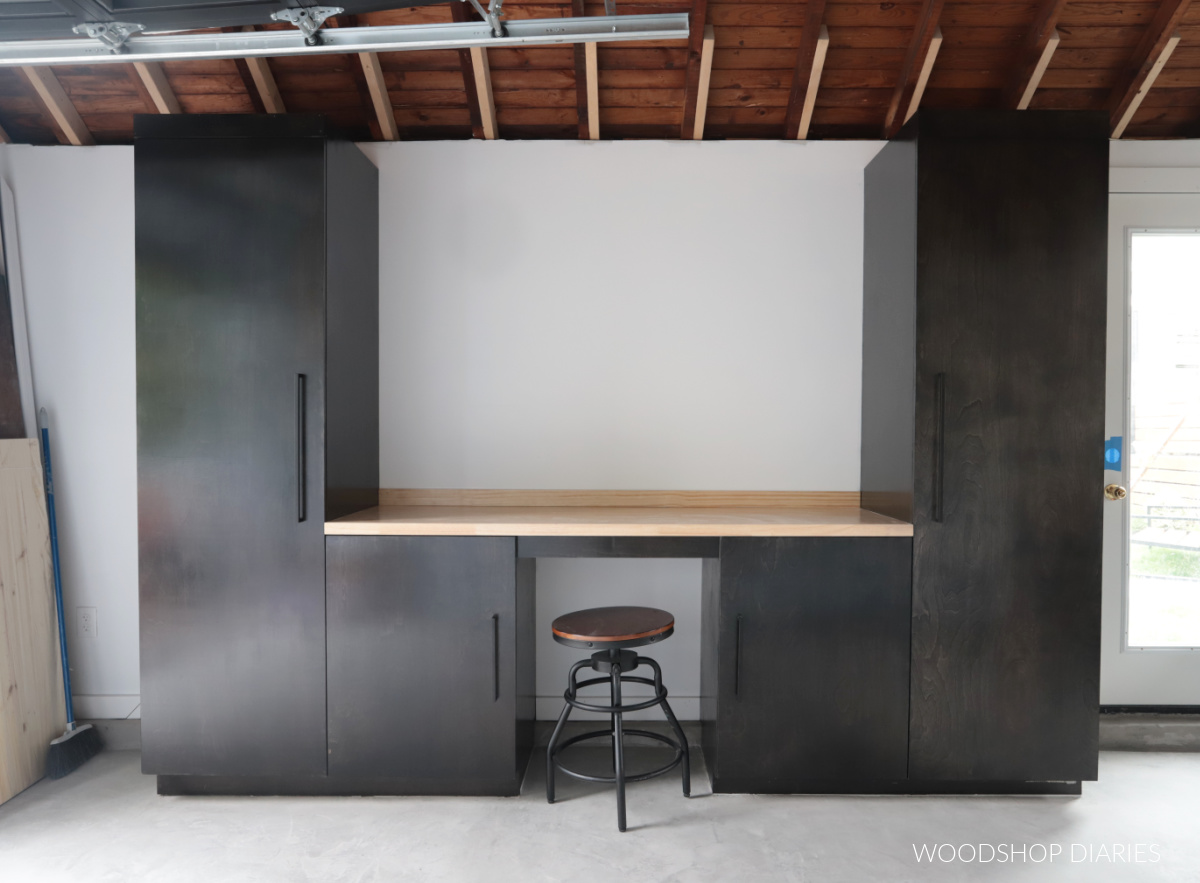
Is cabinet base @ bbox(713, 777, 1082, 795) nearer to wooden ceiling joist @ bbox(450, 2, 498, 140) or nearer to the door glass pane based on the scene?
the door glass pane

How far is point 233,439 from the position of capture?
2.72 meters

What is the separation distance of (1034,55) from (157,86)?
3529 mm

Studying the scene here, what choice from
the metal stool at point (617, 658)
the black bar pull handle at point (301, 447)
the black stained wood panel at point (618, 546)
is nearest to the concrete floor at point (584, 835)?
the metal stool at point (617, 658)

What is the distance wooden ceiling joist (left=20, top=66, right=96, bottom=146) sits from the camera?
3.08 meters

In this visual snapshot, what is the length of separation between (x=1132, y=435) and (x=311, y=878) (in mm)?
3676

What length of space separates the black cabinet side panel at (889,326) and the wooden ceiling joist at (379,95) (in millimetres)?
2075

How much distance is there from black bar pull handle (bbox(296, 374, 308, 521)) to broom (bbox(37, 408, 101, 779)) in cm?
133

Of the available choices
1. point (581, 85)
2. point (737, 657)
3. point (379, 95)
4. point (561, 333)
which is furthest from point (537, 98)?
point (737, 657)

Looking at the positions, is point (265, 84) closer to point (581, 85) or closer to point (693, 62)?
point (581, 85)

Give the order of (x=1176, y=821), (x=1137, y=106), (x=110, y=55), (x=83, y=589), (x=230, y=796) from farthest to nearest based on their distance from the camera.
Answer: (x=83, y=589), (x=1137, y=106), (x=230, y=796), (x=1176, y=821), (x=110, y=55)

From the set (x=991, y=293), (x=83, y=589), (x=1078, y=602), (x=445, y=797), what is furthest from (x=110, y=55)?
(x=1078, y=602)

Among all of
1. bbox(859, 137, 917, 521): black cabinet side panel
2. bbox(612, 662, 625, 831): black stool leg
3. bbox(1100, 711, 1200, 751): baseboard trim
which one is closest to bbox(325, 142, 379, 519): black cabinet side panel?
bbox(612, 662, 625, 831): black stool leg

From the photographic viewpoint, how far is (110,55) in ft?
7.13

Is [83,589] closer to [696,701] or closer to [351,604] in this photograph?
[351,604]
